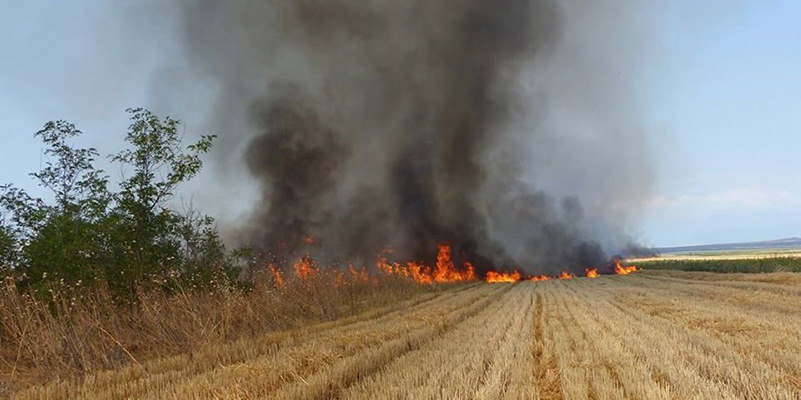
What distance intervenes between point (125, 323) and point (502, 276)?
40220 millimetres

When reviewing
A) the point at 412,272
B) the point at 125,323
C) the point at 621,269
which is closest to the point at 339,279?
the point at 125,323

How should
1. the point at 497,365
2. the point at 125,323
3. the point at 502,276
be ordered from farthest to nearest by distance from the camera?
1. the point at 502,276
2. the point at 125,323
3. the point at 497,365

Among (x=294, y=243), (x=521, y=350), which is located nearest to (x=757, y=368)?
(x=521, y=350)

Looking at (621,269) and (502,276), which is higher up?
(502,276)

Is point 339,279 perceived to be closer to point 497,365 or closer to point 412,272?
point 497,365

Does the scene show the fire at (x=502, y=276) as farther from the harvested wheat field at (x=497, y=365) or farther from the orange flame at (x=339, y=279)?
the harvested wheat field at (x=497, y=365)

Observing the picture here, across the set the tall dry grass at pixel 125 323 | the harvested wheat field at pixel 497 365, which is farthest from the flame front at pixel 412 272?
the harvested wheat field at pixel 497 365

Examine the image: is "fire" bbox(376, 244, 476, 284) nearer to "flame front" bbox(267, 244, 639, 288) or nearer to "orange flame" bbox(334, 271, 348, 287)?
"flame front" bbox(267, 244, 639, 288)

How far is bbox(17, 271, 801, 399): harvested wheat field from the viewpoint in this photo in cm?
545

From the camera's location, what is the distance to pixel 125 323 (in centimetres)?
1113

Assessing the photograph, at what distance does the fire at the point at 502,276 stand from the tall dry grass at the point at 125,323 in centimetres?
3128

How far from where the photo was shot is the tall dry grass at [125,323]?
26.3 ft

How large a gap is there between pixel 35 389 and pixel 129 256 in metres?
7.42

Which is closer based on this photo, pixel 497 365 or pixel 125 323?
pixel 497 365
